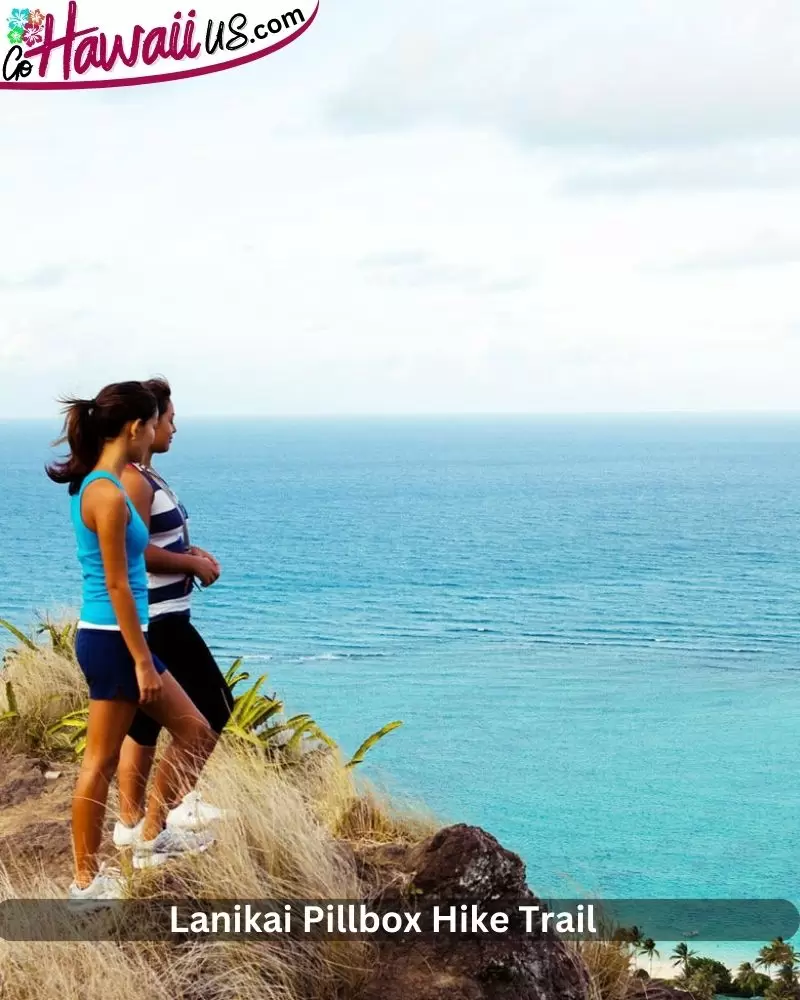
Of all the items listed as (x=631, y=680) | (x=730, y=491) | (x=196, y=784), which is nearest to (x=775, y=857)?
(x=631, y=680)

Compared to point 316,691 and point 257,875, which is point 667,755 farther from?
point 257,875

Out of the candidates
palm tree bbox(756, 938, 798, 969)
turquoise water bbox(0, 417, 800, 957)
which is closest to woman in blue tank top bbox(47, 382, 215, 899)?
turquoise water bbox(0, 417, 800, 957)

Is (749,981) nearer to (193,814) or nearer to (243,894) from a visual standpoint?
(193,814)

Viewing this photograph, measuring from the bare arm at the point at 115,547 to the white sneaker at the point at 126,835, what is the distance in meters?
1.02

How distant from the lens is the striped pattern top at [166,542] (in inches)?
183

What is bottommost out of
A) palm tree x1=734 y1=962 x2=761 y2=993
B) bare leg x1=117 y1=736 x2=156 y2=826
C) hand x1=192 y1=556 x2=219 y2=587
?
palm tree x1=734 y1=962 x2=761 y2=993

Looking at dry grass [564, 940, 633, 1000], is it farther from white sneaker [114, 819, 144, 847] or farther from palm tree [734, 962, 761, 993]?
palm tree [734, 962, 761, 993]

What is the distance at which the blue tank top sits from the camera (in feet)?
13.4

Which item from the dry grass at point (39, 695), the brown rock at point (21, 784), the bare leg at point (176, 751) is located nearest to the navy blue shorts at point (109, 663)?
the bare leg at point (176, 751)

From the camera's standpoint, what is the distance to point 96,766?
4230 mm

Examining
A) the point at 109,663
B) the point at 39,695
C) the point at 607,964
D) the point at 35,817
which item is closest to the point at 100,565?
the point at 109,663

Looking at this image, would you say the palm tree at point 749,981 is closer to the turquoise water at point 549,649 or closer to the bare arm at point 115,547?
the turquoise water at point 549,649

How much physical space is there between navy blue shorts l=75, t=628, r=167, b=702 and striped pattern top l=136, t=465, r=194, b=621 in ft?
1.60

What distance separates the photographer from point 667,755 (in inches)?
1241
